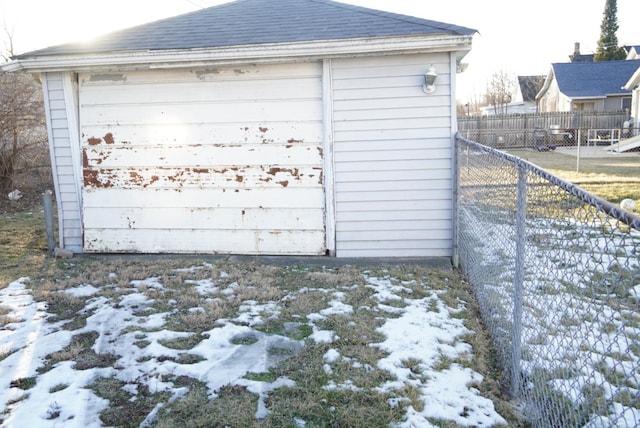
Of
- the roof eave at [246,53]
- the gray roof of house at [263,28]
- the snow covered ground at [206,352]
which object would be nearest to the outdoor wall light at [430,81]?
the roof eave at [246,53]

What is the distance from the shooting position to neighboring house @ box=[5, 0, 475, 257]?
525 centimetres

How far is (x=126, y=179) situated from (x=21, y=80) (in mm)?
5785

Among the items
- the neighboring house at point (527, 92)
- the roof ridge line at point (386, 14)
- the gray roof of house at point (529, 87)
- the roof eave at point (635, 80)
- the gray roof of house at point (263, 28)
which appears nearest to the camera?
the gray roof of house at point (263, 28)

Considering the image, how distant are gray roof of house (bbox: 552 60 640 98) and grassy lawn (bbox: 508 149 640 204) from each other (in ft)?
39.0

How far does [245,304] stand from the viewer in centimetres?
418

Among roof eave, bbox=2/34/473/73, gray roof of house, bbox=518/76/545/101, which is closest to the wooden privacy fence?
gray roof of house, bbox=518/76/545/101

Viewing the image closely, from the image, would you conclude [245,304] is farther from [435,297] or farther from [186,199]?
[186,199]

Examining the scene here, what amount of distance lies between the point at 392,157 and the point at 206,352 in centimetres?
305

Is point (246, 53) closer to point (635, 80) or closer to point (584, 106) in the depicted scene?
point (635, 80)

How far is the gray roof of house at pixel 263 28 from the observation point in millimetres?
5195

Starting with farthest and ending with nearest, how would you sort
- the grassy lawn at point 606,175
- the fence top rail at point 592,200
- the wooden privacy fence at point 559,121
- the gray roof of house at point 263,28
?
the wooden privacy fence at point 559,121
the grassy lawn at point 606,175
the gray roof of house at point 263,28
the fence top rail at point 592,200

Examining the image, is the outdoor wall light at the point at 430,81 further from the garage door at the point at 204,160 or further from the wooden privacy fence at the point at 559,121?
the wooden privacy fence at the point at 559,121

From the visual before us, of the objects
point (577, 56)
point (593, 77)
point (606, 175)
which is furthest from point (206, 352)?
point (577, 56)

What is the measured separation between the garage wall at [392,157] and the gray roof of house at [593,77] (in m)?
25.1
